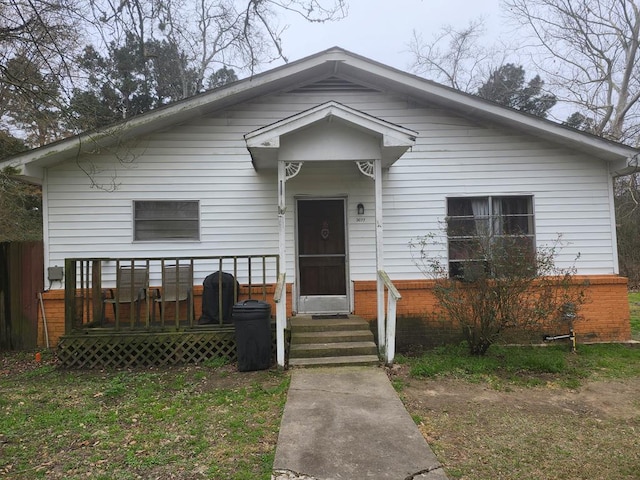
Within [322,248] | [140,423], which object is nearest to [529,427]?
[140,423]

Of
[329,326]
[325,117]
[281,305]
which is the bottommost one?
[329,326]

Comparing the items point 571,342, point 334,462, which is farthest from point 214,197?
point 571,342

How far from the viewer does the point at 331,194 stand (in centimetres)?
754

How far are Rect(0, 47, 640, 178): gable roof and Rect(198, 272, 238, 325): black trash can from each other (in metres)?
2.89

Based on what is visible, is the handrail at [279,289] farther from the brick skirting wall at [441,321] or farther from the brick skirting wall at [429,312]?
the brick skirting wall at [441,321]

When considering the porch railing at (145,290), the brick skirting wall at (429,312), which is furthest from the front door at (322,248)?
the porch railing at (145,290)

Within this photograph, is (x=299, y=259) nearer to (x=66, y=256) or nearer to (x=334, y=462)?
(x=66, y=256)

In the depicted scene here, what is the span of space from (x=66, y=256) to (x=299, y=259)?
4.15 m

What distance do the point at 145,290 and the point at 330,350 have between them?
3306mm

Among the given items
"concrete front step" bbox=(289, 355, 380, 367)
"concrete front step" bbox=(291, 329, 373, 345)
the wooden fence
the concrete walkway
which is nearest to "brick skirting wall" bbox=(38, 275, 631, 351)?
the wooden fence

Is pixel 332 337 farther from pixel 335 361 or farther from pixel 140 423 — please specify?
pixel 140 423

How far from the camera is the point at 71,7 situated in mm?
4695

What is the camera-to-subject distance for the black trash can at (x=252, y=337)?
18.9ft

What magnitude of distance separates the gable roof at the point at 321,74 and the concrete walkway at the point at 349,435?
16.2ft
